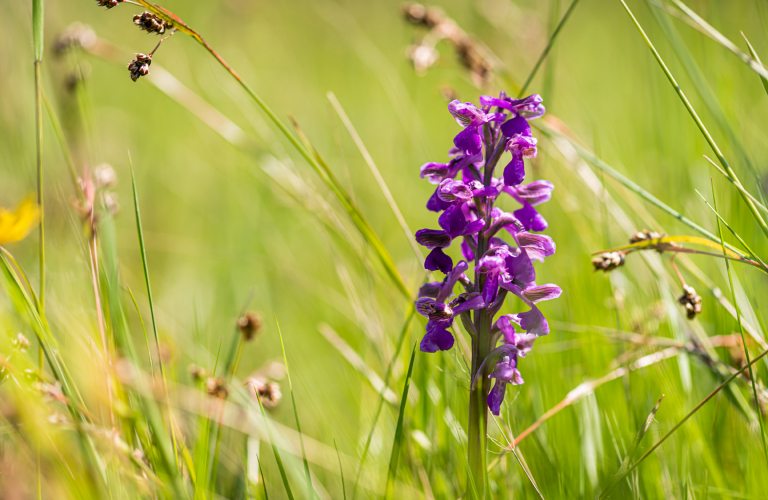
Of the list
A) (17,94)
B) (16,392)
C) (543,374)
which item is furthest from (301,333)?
(16,392)

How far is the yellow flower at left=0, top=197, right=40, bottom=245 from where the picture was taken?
1159mm

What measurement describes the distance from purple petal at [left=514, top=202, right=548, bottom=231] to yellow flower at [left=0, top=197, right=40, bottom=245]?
1.06m

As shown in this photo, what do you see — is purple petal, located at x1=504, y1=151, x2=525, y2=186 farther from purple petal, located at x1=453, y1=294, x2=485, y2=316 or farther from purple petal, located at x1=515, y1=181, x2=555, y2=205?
purple petal, located at x1=453, y1=294, x2=485, y2=316

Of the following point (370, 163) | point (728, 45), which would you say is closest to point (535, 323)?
point (370, 163)

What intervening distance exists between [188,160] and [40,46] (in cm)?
349

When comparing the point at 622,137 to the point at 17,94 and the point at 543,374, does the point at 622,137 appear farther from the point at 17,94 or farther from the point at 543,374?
the point at 17,94

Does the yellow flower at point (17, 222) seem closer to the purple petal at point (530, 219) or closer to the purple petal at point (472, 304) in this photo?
the purple petal at point (472, 304)

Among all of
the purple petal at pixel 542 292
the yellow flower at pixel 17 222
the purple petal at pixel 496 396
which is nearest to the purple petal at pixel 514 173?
the purple petal at pixel 542 292

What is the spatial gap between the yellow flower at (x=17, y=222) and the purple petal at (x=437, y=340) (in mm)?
893

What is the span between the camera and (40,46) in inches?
40.6

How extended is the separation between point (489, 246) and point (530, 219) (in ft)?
0.40

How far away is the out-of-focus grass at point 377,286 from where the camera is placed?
1.20 m

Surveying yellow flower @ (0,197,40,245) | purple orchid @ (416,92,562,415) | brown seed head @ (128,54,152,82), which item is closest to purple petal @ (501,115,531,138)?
purple orchid @ (416,92,562,415)

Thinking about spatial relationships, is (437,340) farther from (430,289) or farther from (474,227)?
(474,227)
